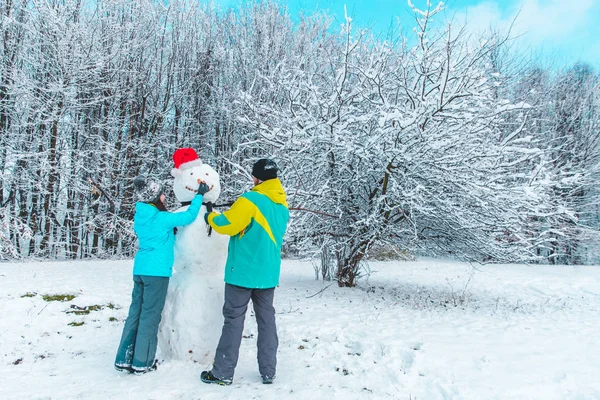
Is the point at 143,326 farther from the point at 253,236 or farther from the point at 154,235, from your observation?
the point at 253,236

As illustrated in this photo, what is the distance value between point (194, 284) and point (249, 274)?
2.29ft

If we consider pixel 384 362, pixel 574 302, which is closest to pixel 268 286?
pixel 384 362

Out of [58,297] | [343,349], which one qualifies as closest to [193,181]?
[343,349]

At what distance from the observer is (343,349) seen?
3977 millimetres

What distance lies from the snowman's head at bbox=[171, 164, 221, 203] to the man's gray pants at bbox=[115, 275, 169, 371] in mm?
817

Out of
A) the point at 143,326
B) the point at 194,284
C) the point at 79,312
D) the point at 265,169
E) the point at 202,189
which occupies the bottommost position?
the point at 79,312

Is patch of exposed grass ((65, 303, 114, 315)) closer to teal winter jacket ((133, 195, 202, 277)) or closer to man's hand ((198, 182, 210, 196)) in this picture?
teal winter jacket ((133, 195, 202, 277))

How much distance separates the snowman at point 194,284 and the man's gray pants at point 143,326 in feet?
0.53

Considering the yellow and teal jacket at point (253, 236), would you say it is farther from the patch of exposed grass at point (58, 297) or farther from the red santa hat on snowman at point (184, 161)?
the patch of exposed grass at point (58, 297)

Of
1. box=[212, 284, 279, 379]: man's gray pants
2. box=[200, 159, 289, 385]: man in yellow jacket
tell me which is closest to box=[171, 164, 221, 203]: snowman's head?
box=[200, 159, 289, 385]: man in yellow jacket

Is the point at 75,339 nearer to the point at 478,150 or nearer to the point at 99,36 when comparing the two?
the point at 478,150

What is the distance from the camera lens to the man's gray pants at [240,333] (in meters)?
3.15

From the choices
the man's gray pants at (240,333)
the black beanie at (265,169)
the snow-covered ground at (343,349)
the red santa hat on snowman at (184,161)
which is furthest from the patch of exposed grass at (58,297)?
the black beanie at (265,169)

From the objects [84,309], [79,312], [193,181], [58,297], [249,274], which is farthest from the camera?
[58,297]
